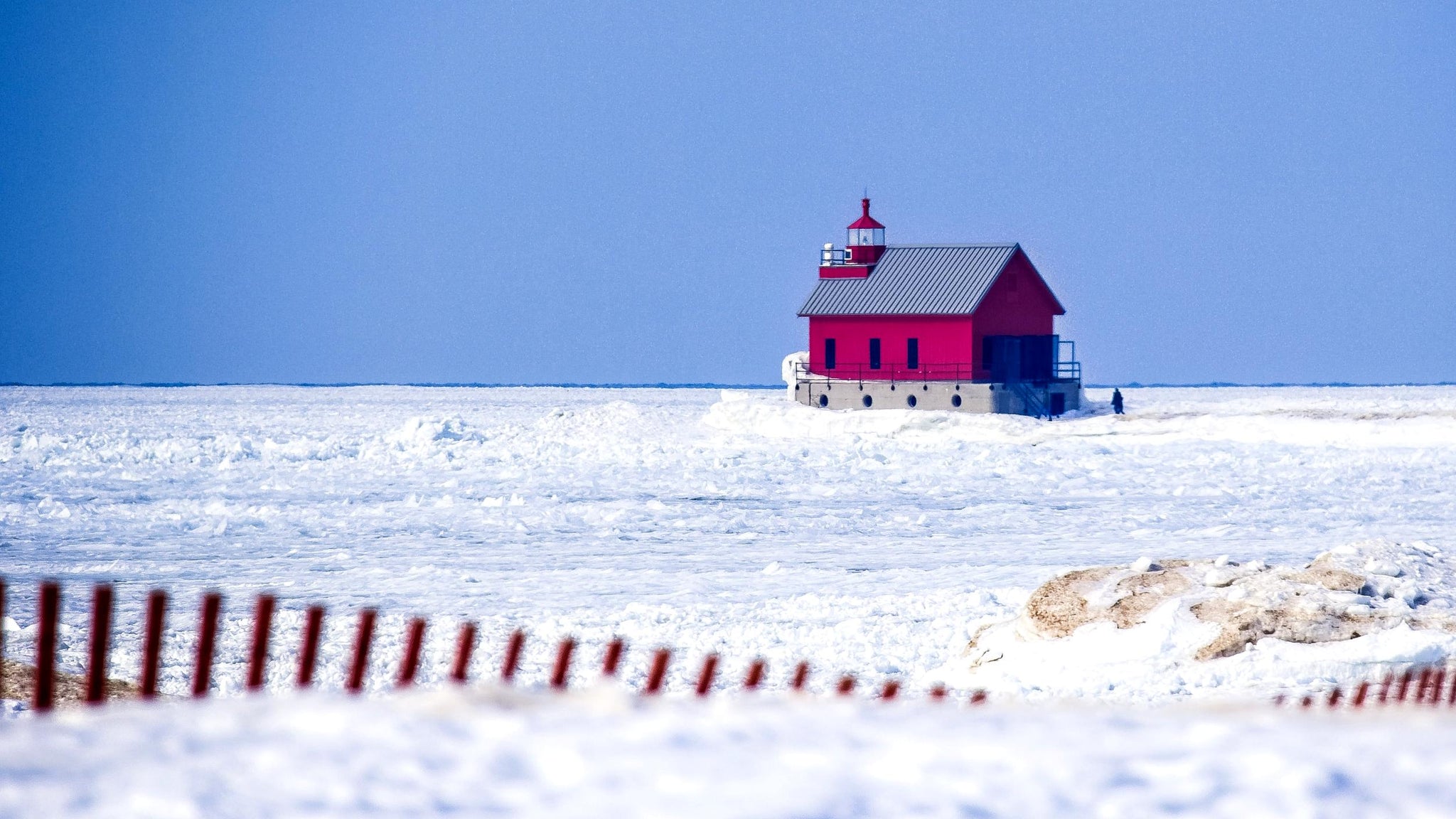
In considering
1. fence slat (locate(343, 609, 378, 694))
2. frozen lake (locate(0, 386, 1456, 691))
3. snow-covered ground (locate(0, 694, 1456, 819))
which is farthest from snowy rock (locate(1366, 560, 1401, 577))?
fence slat (locate(343, 609, 378, 694))

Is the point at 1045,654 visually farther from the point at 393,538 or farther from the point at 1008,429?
the point at 1008,429

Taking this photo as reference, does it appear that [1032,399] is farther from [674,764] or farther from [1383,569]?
[674,764]

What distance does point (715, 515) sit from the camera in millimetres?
22453

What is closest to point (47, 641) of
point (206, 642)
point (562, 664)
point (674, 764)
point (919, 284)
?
point (206, 642)

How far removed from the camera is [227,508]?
2309cm

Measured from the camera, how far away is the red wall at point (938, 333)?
42.9 meters

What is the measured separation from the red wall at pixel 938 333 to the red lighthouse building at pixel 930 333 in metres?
0.03

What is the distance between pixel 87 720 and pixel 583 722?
1.35 meters

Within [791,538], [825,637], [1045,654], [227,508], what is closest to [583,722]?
[1045,654]

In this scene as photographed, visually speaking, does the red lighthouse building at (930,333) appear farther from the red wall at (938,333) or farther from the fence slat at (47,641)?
the fence slat at (47,641)

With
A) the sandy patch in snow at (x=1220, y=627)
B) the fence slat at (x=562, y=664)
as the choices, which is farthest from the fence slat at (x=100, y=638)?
the sandy patch in snow at (x=1220, y=627)

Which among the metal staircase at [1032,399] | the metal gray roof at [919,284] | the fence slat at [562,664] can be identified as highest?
the metal gray roof at [919,284]

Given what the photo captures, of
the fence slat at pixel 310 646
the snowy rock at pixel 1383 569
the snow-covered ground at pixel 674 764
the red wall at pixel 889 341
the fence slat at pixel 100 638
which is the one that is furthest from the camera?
the red wall at pixel 889 341

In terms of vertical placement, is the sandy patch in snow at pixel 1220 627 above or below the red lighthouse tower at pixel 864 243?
below
